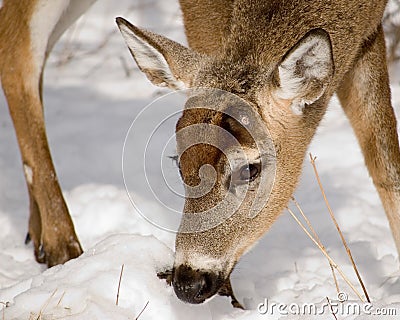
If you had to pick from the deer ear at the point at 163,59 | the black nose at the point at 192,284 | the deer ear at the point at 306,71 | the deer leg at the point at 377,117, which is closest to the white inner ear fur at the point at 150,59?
the deer ear at the point at 163,59

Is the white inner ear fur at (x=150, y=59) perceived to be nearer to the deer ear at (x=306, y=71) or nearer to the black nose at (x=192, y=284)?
the deer ear at (x=306, y=71)

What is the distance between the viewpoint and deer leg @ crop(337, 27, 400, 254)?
5.07m

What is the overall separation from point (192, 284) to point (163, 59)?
1.09 m

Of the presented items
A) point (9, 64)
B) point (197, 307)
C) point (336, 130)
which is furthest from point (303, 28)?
point (336, 130)

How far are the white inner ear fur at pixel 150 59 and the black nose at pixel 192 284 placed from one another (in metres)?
0.98

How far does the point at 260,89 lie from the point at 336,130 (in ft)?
10.2

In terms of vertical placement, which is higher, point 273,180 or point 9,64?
point 9,64

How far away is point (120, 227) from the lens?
19.4 feet

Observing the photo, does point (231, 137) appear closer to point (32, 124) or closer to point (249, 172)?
point (249, 172)

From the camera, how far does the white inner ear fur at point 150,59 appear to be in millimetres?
4191

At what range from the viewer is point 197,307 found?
167 inches

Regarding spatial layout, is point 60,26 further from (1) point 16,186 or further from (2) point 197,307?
(2) point 197,307

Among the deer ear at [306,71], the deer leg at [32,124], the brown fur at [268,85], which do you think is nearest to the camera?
the deer ear at [306,71]

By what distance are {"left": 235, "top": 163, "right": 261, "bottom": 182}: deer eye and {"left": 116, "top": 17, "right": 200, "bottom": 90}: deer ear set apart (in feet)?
1.91
